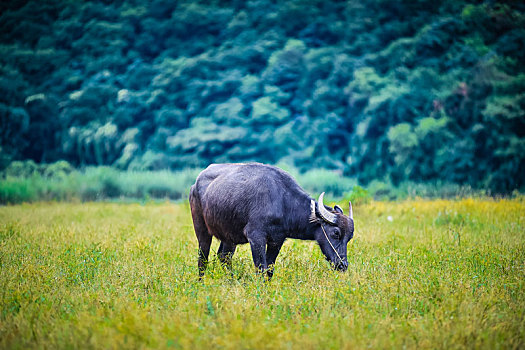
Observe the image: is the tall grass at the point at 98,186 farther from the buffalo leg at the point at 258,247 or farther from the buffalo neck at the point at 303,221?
the buffalo leg at the point at 258,247

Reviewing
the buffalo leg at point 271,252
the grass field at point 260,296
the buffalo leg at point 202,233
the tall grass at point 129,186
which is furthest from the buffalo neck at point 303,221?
the tall grass at point 129,186

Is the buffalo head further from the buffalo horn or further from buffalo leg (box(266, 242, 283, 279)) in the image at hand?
buffalo leg (box(266, 242, 283, 279))

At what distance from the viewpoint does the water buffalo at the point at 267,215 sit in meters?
6.54

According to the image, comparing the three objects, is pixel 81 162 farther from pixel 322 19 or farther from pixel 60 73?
pixel 322 19

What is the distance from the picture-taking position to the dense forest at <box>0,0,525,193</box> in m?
25.5

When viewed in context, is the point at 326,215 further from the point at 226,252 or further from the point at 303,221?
the point at 226,252

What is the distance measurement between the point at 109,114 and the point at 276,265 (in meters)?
24.5

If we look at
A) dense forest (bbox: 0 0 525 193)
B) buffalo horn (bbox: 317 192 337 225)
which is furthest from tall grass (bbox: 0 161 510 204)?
buffalo horn (bbox: 317 192 337 225)

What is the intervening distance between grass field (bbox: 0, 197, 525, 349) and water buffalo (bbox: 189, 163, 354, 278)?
39 centimetres

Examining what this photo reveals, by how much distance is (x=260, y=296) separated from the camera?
5.68m

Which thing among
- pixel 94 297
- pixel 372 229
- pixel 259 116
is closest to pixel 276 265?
pixel 94 297

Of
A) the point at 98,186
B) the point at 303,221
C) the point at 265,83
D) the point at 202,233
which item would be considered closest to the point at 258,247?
the point at 303,221

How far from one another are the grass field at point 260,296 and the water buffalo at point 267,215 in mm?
387

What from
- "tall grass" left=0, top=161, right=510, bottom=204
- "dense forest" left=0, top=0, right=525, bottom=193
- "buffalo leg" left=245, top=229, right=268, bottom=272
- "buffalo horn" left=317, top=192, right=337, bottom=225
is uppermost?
"buffalo horn" left=317, top=192, right=337, bottom=225
